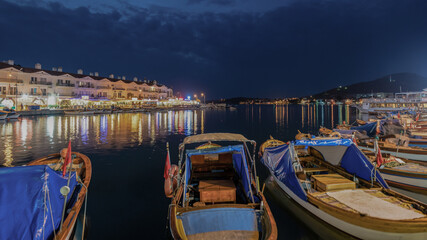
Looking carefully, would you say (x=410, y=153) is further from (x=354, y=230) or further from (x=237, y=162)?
(x=237, y=162)

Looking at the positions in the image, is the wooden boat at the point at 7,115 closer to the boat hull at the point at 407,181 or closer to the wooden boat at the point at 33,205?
the wooden boat at the point at 33,205

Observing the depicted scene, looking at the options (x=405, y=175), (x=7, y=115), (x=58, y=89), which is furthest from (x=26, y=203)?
(x=58, y=89)

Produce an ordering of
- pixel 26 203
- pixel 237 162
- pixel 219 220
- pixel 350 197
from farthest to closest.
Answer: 1. pixel 237 162
2. pixel 350 197
3. pixel 219 220
4. pixel 26 203

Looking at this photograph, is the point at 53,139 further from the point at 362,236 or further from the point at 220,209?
the point at 362,236

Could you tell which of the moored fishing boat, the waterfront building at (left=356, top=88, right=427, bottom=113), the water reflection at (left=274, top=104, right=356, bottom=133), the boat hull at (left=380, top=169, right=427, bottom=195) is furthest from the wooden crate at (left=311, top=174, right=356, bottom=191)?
the waterfront building at (left=356, top=88, right=427, bottom=113)

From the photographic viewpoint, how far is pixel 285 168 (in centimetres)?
998

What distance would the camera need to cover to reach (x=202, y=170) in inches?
422

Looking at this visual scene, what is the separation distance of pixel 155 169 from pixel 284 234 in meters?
10.6

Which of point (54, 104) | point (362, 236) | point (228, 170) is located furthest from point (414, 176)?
point (54, 104)

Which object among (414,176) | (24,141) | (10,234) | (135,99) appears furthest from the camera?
(135,99)

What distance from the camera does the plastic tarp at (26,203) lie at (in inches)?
203

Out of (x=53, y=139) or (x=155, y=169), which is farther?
(x=53, y=139)

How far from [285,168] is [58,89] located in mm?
76719

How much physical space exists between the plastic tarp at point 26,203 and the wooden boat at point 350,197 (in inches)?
333
